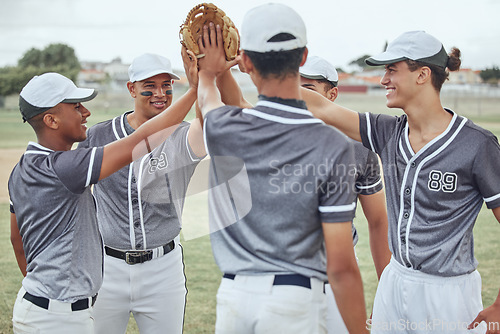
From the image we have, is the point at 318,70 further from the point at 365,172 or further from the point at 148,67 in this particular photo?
the point at 148,67

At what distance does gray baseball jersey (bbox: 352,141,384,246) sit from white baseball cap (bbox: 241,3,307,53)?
1.51 metres

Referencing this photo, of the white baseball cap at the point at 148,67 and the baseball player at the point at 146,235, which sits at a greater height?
the white baseball cap at the point at 148,67

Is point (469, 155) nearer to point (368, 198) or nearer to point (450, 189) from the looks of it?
point (450, 189)

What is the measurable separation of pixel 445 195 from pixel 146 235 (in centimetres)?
186

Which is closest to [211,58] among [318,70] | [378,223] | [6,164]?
[318,70]

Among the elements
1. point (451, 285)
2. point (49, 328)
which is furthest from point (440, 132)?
point (49, 328)

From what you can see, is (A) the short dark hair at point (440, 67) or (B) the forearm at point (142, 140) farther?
(A) the short dark hair at point (440, 67)

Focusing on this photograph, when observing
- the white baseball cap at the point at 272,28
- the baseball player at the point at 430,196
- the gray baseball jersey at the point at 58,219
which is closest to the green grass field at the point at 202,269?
the gray baseball jersey at the point at 58,219

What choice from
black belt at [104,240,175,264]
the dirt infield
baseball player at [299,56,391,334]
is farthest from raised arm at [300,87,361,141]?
the dirt infield

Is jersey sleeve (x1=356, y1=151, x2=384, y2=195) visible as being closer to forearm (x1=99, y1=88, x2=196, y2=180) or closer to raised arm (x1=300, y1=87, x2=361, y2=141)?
raised arm (x1=300, y1=87, x2=361, y2=141)

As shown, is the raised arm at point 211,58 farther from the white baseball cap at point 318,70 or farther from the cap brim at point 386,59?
the white baseball cap at point 318,70

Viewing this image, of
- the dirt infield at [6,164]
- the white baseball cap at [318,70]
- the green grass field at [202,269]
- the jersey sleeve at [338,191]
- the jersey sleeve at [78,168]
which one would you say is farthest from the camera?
the dirt infield at [6,164]

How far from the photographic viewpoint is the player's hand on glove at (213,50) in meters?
2.50

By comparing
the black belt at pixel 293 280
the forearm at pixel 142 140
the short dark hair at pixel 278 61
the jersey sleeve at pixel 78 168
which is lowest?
the black belt at pixel 293 280
